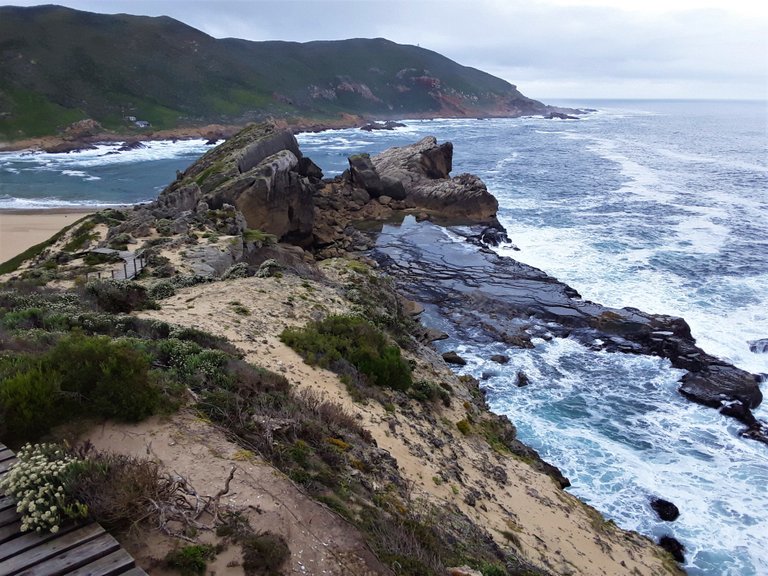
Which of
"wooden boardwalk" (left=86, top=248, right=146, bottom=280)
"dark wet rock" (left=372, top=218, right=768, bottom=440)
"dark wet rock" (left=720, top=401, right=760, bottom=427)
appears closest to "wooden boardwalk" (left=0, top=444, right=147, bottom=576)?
"wooden boardwalk" (left=86, top=248, right=146, bottom=280)

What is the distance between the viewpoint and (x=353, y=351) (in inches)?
537

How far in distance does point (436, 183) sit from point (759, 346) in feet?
100

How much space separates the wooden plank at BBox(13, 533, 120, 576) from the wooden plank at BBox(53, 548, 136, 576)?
0.04 metres

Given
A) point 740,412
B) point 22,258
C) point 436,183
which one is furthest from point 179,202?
point 740,412

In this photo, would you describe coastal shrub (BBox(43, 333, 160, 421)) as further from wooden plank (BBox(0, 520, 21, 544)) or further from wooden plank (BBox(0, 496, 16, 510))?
wooden plank (BBox(0, 520, 21, 544))

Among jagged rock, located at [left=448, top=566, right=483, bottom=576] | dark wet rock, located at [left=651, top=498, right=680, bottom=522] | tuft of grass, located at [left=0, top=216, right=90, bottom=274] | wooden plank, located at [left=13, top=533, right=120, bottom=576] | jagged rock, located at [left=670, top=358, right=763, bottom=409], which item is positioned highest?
wooden plank, located at [left=13, top=533, right=120, bottom=576]

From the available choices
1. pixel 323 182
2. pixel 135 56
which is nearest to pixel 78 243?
pixel 323 182

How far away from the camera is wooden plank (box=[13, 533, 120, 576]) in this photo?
4.36m

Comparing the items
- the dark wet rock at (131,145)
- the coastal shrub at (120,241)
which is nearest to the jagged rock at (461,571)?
the coastal shrub at (120,241)

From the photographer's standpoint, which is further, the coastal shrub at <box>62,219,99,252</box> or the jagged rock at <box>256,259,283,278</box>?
the coastal shrub at <box>62,219,99,252</box>

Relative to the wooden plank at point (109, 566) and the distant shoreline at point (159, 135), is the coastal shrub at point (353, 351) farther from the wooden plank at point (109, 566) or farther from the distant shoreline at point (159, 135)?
the distant shoreline at point (159, 135)

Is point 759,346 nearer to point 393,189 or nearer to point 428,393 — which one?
point 428,393

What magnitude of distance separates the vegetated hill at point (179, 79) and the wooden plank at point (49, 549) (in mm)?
100741

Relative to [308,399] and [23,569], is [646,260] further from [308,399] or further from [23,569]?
[23,569]
